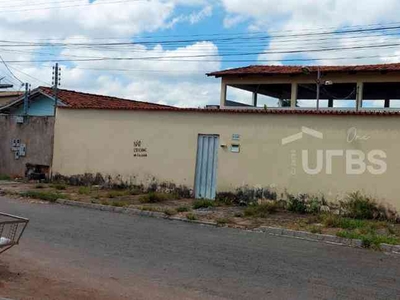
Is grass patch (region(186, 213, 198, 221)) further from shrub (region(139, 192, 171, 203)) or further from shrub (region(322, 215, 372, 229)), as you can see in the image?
shrub (region(322, 215, 372, 229))

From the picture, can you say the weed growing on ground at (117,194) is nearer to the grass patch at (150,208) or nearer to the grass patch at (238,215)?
the grass patch at (150,208)

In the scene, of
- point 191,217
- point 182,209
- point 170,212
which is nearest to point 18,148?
point 182,209

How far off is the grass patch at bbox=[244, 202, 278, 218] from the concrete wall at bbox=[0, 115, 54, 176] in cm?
942

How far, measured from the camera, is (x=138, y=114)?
17.6 m

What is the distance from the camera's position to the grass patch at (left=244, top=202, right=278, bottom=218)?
13258 mm

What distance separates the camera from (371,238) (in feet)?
33.1

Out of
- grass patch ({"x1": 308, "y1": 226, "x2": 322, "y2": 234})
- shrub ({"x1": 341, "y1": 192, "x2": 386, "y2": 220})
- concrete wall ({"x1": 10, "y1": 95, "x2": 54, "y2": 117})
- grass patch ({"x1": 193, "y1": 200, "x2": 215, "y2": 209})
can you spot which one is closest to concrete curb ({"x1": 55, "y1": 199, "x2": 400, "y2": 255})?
grass patch ({"x1": 308, "y1": 226, "x2": 322, "y2": 234})

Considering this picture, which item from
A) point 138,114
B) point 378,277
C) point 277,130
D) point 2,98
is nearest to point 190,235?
point 378,277

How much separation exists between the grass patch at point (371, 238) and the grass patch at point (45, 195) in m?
8.43

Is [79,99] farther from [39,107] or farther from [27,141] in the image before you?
[27,141]

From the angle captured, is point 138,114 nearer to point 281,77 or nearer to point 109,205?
point 109,205

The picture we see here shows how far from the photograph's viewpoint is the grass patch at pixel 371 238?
9.92 metres

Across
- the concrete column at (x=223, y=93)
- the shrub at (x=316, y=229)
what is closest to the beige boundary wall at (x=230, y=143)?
the shrub at (x=316, y=229)

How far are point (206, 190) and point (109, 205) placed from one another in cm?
334
